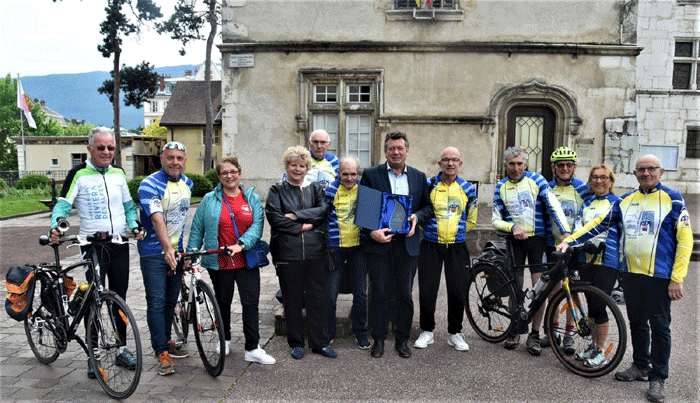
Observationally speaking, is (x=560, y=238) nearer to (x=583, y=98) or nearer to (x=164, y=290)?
(x=164, y=290)

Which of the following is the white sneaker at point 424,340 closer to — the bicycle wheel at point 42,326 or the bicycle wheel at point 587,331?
the bicycle wheel at point 587,331

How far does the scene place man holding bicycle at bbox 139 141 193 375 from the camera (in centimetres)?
414

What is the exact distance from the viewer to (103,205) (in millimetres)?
4223

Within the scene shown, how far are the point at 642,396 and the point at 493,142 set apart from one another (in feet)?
33.4

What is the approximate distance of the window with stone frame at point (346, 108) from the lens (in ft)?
44.5

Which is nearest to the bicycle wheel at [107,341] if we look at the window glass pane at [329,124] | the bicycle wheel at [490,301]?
the bicycle wheel at [490,301]

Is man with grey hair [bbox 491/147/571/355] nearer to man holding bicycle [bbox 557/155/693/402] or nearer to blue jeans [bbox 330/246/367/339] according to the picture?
man holding bicycle [bbox 557/155/693/402]

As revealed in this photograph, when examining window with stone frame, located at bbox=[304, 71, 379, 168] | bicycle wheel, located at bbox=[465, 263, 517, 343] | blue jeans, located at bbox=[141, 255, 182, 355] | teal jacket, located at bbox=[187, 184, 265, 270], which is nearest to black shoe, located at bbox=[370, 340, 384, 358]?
bicycle wheel, located at bbox=[465, 263, 517, 343]

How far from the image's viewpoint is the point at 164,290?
4297mm

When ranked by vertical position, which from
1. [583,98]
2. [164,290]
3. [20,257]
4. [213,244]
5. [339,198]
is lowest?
[20,257]

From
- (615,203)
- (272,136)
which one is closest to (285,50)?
(272,136)

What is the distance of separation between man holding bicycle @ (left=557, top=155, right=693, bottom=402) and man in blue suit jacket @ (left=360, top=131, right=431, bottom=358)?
5.59 ft

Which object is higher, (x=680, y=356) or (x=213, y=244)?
(x=213, y=244)

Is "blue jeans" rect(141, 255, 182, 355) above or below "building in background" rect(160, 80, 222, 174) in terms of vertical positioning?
below
